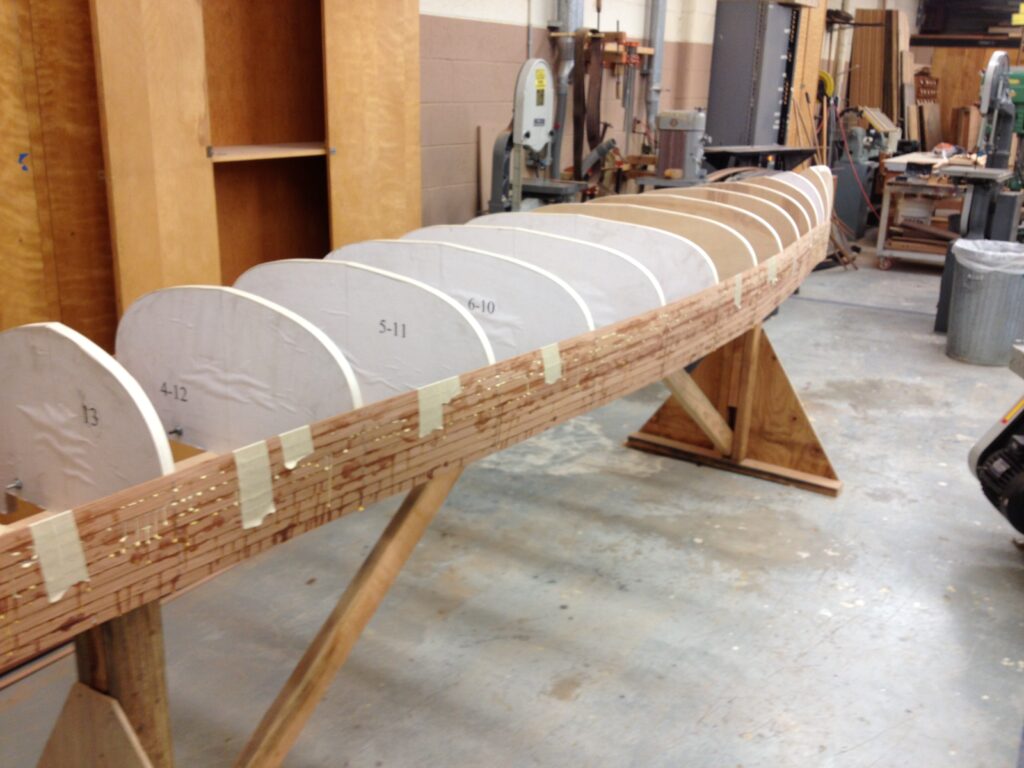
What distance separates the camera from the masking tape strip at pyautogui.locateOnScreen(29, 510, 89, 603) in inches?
40.1

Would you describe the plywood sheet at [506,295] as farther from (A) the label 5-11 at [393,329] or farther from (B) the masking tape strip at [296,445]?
(B) the masking tape strip at [296,445]

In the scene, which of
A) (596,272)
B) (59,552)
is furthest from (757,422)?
(59,552)

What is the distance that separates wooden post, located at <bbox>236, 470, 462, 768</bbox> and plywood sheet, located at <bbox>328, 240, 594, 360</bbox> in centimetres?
38

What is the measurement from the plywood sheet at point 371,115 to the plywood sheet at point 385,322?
1488 millimetres

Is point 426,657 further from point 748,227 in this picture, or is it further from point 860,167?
point 860,167

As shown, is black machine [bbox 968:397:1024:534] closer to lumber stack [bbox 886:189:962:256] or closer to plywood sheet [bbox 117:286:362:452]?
plywood sheet [bbox 117:286:362:452]

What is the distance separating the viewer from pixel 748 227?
2824 millimetres

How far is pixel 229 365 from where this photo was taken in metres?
1.52

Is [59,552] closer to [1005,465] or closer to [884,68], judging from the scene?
[1005,465]

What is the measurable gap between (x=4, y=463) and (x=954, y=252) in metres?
4.98

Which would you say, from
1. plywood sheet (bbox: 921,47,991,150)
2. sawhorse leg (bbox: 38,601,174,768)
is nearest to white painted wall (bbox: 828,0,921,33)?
plywood sheet (bbox: 921,47,991,150)

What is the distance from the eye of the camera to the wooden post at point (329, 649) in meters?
1.65

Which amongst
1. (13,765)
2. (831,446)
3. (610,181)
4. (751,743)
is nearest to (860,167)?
(610,181)

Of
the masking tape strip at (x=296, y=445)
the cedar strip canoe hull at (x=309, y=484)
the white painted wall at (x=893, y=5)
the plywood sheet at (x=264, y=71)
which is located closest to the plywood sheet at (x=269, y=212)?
the plywood sheet at (x=264, y=71)
